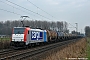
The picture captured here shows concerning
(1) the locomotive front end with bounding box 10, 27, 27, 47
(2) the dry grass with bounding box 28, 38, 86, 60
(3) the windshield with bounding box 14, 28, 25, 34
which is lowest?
(2) the dry grass with bounding box 28, 38, 86, 60

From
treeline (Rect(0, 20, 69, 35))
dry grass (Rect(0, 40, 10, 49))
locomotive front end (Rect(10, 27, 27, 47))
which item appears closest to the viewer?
locomotive front end (Rect(10, 27, 27, 47))

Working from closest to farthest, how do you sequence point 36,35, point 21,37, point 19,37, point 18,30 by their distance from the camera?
point 21,37
point 19,37
point 18,30
point 36,35

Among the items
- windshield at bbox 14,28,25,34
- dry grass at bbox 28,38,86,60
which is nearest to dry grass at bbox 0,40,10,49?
windshield at bbox 14,28,25,34

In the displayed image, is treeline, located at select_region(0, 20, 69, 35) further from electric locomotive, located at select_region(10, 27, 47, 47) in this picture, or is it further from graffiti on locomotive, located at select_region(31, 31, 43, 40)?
electric locomotive, located at select_region(10, 27, 47, 47)

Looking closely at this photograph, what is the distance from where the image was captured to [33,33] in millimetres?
30344

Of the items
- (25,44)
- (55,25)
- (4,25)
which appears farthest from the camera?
(55,25)

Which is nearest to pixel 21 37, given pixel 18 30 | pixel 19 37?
pixel 19 37

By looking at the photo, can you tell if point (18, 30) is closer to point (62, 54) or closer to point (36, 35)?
point (36, 35)

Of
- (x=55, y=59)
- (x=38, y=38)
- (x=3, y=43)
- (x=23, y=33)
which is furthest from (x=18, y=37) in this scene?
(x=55, y=59)

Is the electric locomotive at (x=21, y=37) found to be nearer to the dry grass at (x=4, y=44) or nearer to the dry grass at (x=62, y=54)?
the dry grass at (x=4, y=44)

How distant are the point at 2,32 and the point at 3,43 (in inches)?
2208

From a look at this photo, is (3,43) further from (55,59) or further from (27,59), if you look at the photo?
(55,59)

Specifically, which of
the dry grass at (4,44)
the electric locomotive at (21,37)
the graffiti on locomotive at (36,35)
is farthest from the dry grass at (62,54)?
the dry grass at (4,44)

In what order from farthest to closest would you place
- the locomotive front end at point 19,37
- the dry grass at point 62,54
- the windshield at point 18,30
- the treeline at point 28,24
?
the treeline at point 28,24 < the windshield at point 18,30 < the locomotive front end at point 19,37 < the dry grass at point 62,54
